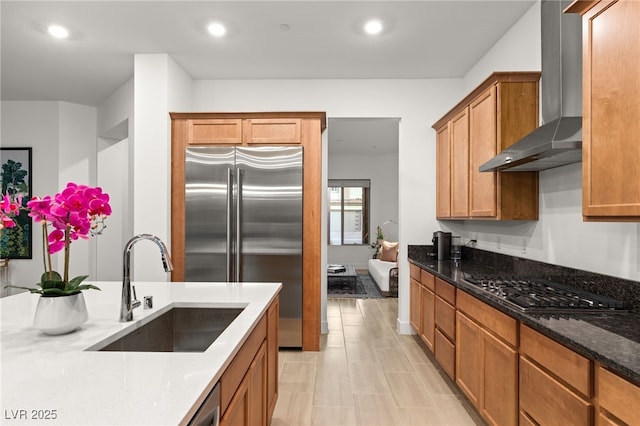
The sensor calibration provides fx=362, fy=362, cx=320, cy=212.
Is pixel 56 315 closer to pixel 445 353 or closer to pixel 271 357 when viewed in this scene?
pixel 271 357

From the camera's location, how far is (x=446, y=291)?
2891 mm

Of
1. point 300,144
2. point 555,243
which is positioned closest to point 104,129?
point 300,144

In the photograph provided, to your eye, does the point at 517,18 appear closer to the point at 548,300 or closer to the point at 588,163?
the point at 588,163

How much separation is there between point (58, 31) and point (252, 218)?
2.38m

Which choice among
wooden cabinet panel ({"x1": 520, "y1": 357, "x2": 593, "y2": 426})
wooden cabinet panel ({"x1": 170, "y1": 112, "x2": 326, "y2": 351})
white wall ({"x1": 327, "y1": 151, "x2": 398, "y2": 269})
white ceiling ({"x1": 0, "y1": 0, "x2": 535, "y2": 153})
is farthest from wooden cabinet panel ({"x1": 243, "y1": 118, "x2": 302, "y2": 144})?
white wall ({"x1": 327, "y1": 151, "x2": 398, "y2": 269})

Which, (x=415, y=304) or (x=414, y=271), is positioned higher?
(x=414, y=271)

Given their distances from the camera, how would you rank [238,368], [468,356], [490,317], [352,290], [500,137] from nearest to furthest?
[238,368] < [490,317] < [468,356] < [500,137] < [352,290]

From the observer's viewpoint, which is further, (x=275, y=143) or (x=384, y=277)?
(x=384, y=277)

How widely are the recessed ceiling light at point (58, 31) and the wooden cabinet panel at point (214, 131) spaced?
4.07ft

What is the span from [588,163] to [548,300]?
0.72 metres

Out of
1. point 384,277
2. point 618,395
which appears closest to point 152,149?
point 618,395

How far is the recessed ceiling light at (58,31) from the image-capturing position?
315 cm

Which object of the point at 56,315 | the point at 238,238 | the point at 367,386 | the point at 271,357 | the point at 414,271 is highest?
the point at 238,238

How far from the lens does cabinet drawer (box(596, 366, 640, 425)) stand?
3.67 ft
